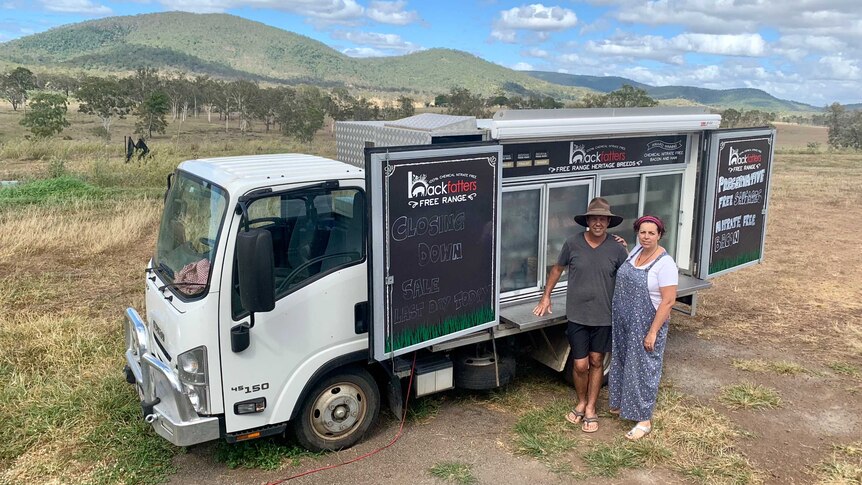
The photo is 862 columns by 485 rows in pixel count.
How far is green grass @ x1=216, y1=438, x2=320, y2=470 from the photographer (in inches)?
193

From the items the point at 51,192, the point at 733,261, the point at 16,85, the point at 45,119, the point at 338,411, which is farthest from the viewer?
Answer: the point at 16,85

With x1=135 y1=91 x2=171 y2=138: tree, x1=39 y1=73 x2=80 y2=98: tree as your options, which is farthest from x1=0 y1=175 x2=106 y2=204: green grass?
x1=39 y1=73 x2=80 y2=98: tree

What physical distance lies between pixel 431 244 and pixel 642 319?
177 cm

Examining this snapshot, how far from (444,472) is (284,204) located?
2.28 m

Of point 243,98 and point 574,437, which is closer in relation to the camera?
point 574,437

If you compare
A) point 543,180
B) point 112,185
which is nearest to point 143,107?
point 112,185

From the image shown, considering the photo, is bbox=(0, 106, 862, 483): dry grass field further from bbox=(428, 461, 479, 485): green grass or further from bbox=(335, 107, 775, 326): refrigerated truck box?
bbox=(335, 107, 775, 326): refrigerated truck box

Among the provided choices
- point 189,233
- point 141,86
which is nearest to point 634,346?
point 189,233

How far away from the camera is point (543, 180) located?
6090 mm

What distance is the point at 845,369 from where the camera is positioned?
6.89m

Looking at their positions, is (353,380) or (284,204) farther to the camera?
(353,380)

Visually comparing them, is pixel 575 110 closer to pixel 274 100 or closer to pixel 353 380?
pixel 353 380

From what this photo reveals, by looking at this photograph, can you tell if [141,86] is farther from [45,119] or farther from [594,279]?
[594,279]

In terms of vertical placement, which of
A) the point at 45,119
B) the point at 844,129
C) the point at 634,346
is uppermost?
the point at 45,119
